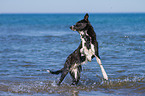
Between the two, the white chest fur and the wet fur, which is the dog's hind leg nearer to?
the wet fur

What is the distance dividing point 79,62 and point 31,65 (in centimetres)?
438

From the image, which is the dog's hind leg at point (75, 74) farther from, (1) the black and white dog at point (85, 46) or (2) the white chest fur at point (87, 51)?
(2) the white chest fur at point (87, 51)

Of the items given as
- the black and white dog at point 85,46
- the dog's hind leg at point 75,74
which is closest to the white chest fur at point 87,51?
the black and white dog at point 85,46

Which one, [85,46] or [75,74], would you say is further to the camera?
[75,74]

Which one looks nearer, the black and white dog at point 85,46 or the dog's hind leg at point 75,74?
the black and white dog at point 85,46

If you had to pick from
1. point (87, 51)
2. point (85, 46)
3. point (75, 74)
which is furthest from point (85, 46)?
point (75, 74)

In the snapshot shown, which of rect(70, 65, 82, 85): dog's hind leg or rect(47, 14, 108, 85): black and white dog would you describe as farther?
rect(70, 65, 82, 85): dog's hind leg

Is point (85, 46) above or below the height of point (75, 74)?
above

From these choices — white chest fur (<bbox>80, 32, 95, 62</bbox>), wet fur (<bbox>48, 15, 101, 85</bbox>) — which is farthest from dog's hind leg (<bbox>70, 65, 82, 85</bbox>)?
white chest fur (<bbox>80, 32, 95, 62</bbox>)

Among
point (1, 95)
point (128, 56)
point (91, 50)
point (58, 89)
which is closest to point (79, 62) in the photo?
point (91, 50)

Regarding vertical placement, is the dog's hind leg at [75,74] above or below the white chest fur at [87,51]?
below

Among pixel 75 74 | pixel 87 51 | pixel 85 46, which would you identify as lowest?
pixel 75 74

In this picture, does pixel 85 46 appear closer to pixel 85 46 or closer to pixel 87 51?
pixel 85 46

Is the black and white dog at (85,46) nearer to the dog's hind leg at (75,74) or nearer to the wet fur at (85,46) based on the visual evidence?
the wet fur at (85,46)
